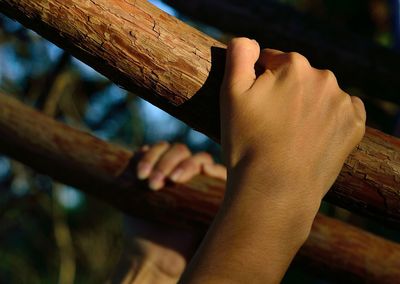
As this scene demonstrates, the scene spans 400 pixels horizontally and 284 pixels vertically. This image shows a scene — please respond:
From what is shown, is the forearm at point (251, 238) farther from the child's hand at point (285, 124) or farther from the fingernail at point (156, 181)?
the fingernail at point (156, 181)

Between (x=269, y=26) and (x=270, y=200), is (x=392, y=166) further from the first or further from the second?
(x=269, y=26)

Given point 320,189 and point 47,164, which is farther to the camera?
point 47,164

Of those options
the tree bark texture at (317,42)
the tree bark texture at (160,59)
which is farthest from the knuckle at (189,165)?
the tree bark texture at (160,59)

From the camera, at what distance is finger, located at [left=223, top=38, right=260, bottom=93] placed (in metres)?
0.82

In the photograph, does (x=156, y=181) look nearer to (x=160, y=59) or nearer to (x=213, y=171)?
(x=213, y=171)

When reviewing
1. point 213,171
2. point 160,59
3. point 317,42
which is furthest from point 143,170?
point 160,59

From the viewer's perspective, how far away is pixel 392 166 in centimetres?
89

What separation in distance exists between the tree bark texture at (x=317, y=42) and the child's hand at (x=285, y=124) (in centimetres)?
110

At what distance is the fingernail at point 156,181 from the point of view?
154 cm

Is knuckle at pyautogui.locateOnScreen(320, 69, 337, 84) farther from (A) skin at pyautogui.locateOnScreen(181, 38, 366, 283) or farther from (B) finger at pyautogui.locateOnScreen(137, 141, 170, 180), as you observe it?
(B) finger at pyautogui.locateOnScreen(137, 141, 170, 180)

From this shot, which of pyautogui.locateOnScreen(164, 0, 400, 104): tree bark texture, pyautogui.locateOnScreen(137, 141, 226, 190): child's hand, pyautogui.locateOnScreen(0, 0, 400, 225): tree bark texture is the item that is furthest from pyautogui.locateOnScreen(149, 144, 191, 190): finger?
pyautogui.locateOnScreen(0, 0, 400, 225): tree bark texture

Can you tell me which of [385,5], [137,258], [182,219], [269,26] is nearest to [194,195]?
[182,219]

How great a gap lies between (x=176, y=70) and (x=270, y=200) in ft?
0.56

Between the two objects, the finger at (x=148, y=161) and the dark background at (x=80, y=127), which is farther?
the dark background at (x=80, y=127)
